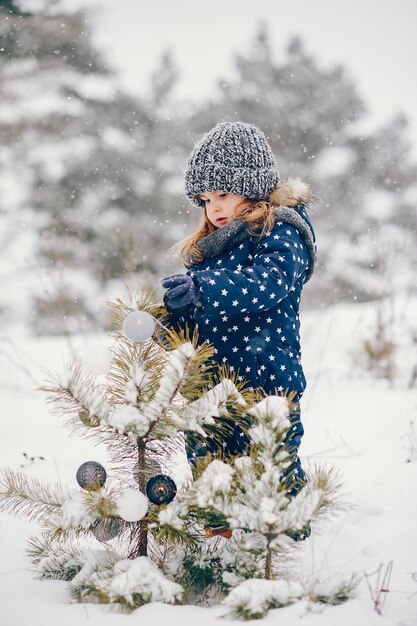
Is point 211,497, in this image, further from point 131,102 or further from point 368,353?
point 131,102

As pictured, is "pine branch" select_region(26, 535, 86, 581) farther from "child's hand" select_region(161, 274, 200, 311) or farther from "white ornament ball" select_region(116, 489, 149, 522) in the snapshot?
"child's hand" select_region(161, 274, 200, 311)

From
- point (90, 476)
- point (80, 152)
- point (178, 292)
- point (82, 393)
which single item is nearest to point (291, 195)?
point (178, 292)

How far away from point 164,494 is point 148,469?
13 centimetres

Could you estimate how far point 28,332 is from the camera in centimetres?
1221

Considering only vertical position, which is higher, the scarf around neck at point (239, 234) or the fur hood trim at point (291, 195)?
the fur hood trim at point (291, 195)

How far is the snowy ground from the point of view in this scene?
48.8 inches

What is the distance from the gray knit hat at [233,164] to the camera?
6.27 feet

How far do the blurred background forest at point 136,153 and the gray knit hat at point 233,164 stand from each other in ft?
19.7

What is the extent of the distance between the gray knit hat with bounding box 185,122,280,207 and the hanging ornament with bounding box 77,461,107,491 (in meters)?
1.06

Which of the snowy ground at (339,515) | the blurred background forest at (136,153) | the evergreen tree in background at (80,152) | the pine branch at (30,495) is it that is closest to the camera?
the snowy ground at (339,515)

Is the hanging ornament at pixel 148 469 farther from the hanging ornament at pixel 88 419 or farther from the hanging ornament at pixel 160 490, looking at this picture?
the hanging ornament at pixel 88 419

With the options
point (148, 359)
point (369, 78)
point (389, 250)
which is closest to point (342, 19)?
point (369, 78)

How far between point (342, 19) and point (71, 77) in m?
8.12

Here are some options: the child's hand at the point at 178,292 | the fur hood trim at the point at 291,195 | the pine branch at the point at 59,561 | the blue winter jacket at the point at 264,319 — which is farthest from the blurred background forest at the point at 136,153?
the pine branch at the point at 59,561
